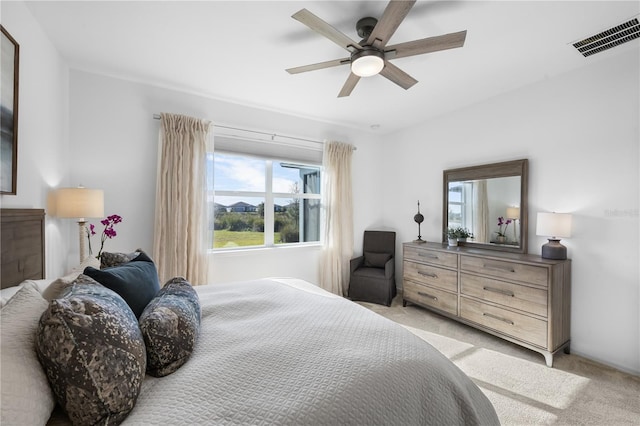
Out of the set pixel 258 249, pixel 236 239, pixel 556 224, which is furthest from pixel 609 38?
pixel 236 239

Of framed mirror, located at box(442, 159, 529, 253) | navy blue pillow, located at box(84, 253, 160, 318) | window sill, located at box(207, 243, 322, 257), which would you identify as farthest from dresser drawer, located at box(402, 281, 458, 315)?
navy blue pillow, located at box(84, 253, 160, 318)

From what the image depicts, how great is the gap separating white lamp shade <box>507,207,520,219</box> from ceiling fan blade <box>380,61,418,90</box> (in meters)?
1.80

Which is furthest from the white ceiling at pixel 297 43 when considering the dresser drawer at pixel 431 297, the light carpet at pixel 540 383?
the light carpet at pixel 540 383

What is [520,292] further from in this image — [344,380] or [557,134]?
[344,380]

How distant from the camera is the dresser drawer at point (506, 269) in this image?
95.3 inches

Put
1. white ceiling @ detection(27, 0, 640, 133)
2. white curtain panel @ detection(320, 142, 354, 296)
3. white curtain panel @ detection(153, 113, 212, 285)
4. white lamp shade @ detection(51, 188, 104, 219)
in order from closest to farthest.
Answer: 1. white ceiling @ detection(27, 0, 640, 133)
2. white lamp shade @ detection(51, 188, 104, 219)
3. white curtain panel @ detection(153, 113, 212, 285)
4. white curtain panel @ detection(320, 142, 354, 296)

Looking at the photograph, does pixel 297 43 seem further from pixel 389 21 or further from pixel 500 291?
pixel 500 291

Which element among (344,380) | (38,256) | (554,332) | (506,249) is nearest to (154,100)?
(38,256)

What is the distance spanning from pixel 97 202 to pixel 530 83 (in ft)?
13.8

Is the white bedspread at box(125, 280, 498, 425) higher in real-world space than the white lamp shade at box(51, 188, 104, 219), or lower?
lower

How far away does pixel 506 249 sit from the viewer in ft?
10.0

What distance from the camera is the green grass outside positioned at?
137 inches

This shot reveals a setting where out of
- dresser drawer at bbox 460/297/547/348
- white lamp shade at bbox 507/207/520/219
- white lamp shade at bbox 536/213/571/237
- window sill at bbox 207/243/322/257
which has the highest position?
white lamp shade at bbox 507/207/520/219

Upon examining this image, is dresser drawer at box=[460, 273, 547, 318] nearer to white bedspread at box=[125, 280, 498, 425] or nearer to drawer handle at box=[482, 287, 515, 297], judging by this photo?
drawer handle at box=[482, 287, 515, 297]
